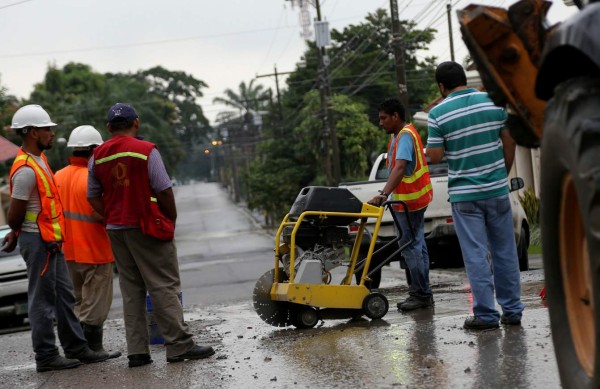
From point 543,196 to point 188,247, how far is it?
4280 cm

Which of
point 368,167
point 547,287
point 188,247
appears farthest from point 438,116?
point 368,167

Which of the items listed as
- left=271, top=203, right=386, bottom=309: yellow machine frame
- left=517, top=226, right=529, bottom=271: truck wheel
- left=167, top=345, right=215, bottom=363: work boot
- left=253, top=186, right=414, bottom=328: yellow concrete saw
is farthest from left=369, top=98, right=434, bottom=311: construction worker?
left=517, top=226, right=529, bottom=271: truck wheel

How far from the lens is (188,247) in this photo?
4669cm

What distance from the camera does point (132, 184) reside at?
8.02m

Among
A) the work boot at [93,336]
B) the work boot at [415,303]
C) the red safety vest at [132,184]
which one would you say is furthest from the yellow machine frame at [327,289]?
the work boot at [93,336]

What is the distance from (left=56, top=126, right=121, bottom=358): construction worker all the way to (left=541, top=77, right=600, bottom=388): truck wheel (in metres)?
5.41

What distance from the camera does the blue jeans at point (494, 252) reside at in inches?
308

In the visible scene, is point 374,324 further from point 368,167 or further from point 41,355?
point 368,167

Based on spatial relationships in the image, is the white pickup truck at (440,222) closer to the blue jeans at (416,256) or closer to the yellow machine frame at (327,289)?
the blue jeans at (416,256)

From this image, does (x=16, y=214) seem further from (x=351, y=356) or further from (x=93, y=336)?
(x=351, y=356)

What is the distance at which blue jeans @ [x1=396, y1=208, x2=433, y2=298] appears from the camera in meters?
9.89

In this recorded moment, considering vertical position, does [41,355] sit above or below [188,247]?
above

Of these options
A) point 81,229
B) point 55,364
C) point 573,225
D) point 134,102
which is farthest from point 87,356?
point 134,102

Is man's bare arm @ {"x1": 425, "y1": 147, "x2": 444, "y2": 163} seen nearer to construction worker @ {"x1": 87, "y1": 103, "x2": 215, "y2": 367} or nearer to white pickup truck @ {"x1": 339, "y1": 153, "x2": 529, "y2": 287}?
construction worker @ {"x1": 87, "y1": 103, "x2": 215, "y2": 367}
